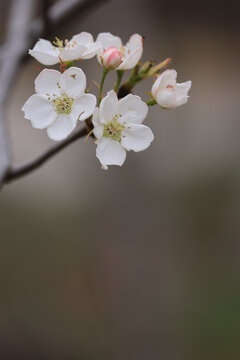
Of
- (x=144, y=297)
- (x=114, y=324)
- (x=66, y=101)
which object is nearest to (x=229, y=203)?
(x=144, y=297)

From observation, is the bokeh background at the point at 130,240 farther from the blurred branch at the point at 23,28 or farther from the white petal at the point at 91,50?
the white petal at the point at 91,50

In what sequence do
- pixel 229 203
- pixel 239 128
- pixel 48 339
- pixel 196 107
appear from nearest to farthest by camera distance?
1. pixel 48 339
2. pixel 229 203
3. pixel 239 128
4. pixel 196 107

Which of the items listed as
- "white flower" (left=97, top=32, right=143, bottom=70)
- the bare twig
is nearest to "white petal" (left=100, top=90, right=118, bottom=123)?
"white flower" (left=97, top=32, right=143, bottom=70)

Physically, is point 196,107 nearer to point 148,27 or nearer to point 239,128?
point 239,128

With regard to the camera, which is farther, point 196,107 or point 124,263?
point 196,107

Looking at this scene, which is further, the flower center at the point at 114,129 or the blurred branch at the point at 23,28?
the blurred branch at the point at 23,28

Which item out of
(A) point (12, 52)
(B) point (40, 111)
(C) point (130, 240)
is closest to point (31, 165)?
(B) point (40, 111)

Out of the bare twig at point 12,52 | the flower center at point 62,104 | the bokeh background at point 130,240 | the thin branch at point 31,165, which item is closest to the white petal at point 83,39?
the flower center at point 62,104
